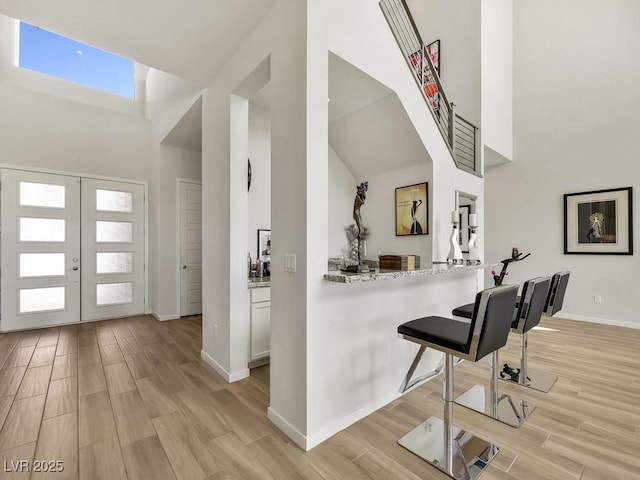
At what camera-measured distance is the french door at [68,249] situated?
13.9 feet

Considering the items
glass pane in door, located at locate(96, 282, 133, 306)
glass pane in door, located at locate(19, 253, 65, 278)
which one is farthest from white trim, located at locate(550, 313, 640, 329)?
glass pane in door, located at locate(19, 253, 65, 278)

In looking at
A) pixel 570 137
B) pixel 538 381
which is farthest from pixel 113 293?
pixel 570 137

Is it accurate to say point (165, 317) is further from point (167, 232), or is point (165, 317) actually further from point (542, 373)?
point (542, 373)

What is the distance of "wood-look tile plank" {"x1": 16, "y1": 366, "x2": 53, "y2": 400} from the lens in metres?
2.46

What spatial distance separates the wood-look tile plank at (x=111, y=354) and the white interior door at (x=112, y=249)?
1.60 meters

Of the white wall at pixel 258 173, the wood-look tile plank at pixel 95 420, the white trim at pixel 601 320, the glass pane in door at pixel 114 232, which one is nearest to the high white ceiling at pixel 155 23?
the white wall at pixel 258 173

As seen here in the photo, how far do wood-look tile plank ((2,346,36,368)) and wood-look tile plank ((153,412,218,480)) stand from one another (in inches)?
86.2

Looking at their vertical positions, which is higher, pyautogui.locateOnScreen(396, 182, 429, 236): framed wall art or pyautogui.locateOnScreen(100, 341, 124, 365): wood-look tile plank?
pyautogui.locateOnScreen(396, 182, 429, 236): framed wall art

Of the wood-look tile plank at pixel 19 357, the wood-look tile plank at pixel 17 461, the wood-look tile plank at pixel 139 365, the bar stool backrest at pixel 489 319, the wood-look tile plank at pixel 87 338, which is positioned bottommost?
the wood-look tile plank at pixel 87 338

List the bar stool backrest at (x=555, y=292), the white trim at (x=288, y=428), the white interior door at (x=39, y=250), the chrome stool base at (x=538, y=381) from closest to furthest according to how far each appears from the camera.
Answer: the white trim at (x=288, y=428) → the chrome stool base at (x=538, y=381) → the bar stool backrest at (x=555, y=292) → the white interior door at (x=39, y=250)

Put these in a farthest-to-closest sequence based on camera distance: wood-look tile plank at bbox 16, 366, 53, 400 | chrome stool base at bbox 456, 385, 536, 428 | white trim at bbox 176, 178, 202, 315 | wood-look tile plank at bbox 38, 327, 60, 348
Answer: white trim at bbox 176, 178, 202, 315
wood-look tile plank at bbox 38, 327, 60, 348
wood-look tile plank at bbox 16, 366, 53, 400
chrome stool base at bbox 456, 385, 536, 428

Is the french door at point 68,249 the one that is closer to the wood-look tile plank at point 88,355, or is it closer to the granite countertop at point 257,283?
the wood-look tile plank at point 88,355

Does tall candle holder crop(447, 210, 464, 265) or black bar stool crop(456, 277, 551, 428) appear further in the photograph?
tall candle holder crop(447, 210, 464, 265)

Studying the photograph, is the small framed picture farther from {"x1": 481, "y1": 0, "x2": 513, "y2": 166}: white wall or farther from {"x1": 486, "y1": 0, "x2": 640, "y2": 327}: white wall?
{"x1": 486, "y1": 0, "x2": 640, "y2": 327}: white wall
